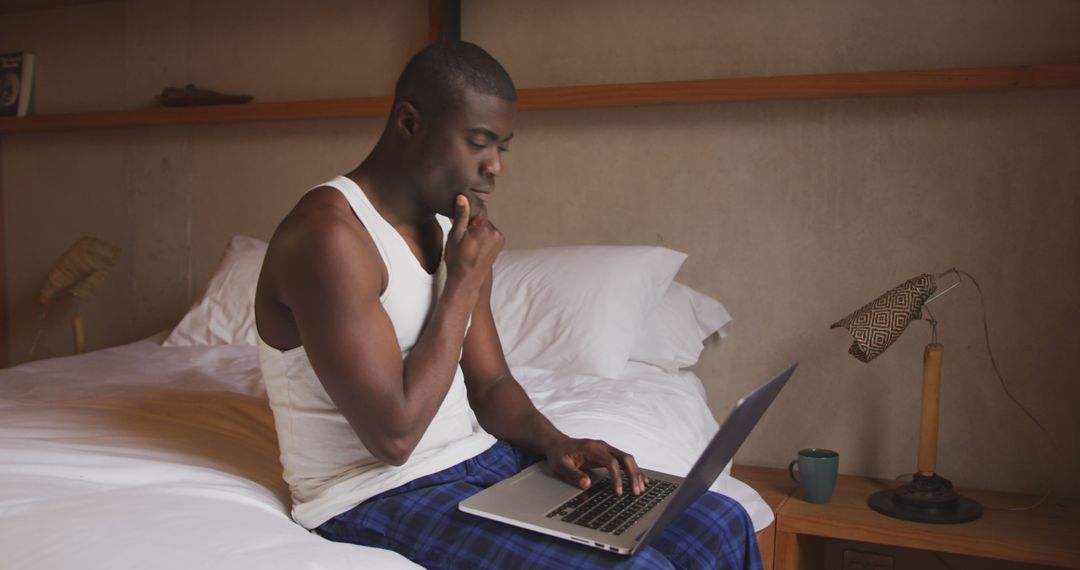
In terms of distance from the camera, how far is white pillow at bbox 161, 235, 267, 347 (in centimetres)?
249

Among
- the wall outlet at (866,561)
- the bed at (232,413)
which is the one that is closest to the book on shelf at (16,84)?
the bed at (232,413)

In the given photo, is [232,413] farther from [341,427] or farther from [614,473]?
[614,473]

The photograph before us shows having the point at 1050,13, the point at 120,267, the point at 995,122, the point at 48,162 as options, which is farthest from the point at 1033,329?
the point at 48,162

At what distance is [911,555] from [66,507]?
1.97 m

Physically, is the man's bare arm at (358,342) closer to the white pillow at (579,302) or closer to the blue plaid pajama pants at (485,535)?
the blue plaid pajama pants at (485,535)

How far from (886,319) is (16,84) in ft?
10.5

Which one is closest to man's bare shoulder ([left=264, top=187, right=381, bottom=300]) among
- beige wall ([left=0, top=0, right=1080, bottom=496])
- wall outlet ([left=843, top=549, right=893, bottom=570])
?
beige wall ([left=0, top=0, right=1080, bottom=496])

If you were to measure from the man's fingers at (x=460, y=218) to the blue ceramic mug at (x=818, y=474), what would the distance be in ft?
3.66

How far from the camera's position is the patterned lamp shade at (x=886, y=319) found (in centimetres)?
190

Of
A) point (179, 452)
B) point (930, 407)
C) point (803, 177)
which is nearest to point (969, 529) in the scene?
point (930, 407)

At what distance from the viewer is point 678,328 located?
228 cm

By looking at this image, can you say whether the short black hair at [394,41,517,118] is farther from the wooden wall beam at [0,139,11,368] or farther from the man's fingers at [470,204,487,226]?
the wooden wall beam at [0,139,11,368]

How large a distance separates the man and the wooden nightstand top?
0.77 metres

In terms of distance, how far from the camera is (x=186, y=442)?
1390 mm
